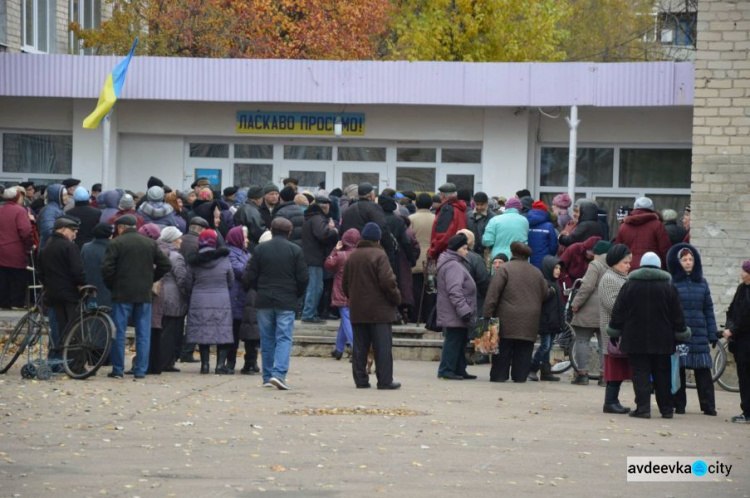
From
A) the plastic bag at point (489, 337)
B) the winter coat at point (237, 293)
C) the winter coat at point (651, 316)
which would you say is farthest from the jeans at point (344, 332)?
the winter coat at point (651, 316)

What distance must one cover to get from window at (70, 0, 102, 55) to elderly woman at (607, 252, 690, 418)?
25.6 meters

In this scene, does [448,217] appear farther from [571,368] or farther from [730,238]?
[730,238]

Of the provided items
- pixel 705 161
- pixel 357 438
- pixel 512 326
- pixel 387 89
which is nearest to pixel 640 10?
pixel 387 89

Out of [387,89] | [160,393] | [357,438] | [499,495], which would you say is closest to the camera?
[499,495]

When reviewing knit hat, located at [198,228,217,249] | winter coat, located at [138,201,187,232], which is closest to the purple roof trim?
winter coat, located at [138,201,187,232]

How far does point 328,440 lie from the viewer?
10938 millimetres

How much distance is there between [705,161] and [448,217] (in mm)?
4277

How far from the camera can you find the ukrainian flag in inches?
949

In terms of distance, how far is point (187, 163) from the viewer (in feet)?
86.3

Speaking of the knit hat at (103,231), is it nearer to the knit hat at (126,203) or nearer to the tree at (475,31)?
the knit hat at (126,203)

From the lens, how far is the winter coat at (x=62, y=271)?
15062mm

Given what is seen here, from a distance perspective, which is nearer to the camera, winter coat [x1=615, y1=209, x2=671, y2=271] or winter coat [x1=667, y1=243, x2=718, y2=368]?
winter coat [x1=667, y1=243, x2=718, y2=368]

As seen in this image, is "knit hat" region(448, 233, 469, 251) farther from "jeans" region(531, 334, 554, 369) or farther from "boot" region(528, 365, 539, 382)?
"boot" region(528, 365, 539, 382)

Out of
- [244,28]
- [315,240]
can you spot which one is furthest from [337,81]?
[244,28]
